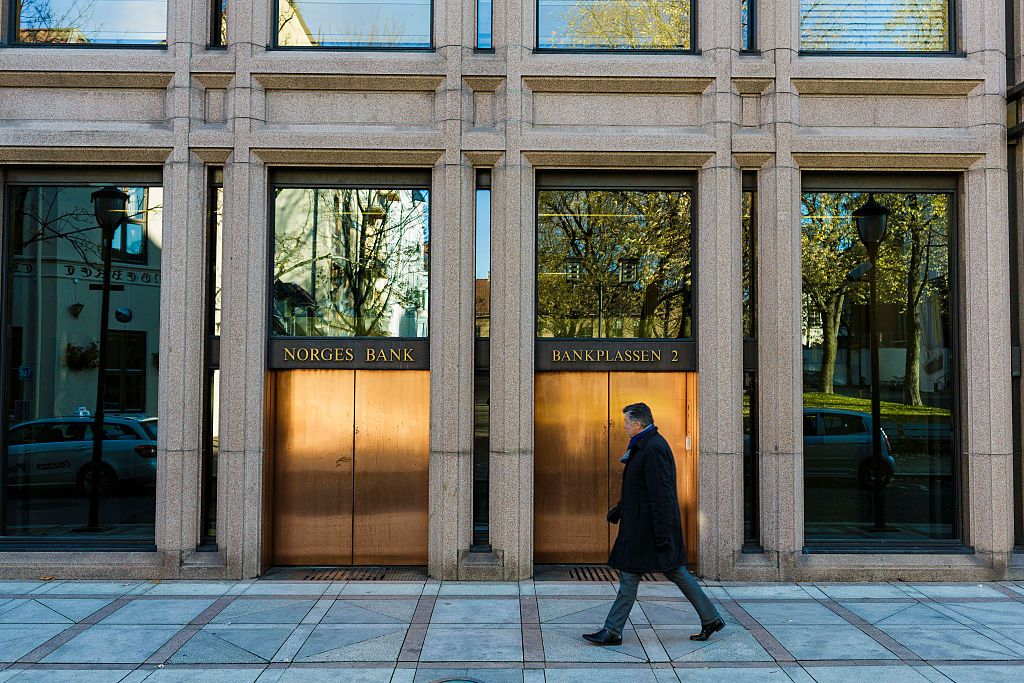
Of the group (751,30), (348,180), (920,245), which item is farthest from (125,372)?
(920,245)

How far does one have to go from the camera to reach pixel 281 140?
8.94 metres

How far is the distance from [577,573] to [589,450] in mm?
1405

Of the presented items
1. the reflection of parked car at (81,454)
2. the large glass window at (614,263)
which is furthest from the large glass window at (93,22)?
the large glass window at (614,263)

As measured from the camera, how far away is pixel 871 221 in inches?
369

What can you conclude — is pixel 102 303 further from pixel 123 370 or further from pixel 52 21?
pixel 52 21

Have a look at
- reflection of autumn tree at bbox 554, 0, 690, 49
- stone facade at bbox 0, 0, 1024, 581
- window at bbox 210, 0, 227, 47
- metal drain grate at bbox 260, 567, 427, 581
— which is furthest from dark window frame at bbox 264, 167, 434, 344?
metal drain grate at bbox 260, 567, 427, 581

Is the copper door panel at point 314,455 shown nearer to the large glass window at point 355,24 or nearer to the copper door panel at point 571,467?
the copper door panel at point 571,467

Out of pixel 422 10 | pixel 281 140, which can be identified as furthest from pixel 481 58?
pixel 281 140

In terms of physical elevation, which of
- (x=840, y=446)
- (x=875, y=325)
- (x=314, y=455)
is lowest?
(x=314, y=455)

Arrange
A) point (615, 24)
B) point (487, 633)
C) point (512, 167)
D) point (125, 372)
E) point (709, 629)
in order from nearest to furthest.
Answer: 1. point (709, 629)
2. point (487, 633)
3. point (512, 167)
4. point (125, 372)
5. point (615, 24)

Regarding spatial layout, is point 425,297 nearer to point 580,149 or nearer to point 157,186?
point 580,149

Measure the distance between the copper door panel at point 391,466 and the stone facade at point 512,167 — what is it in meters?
0.44

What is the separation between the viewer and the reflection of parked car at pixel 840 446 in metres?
9.12

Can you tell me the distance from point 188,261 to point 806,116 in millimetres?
7263
